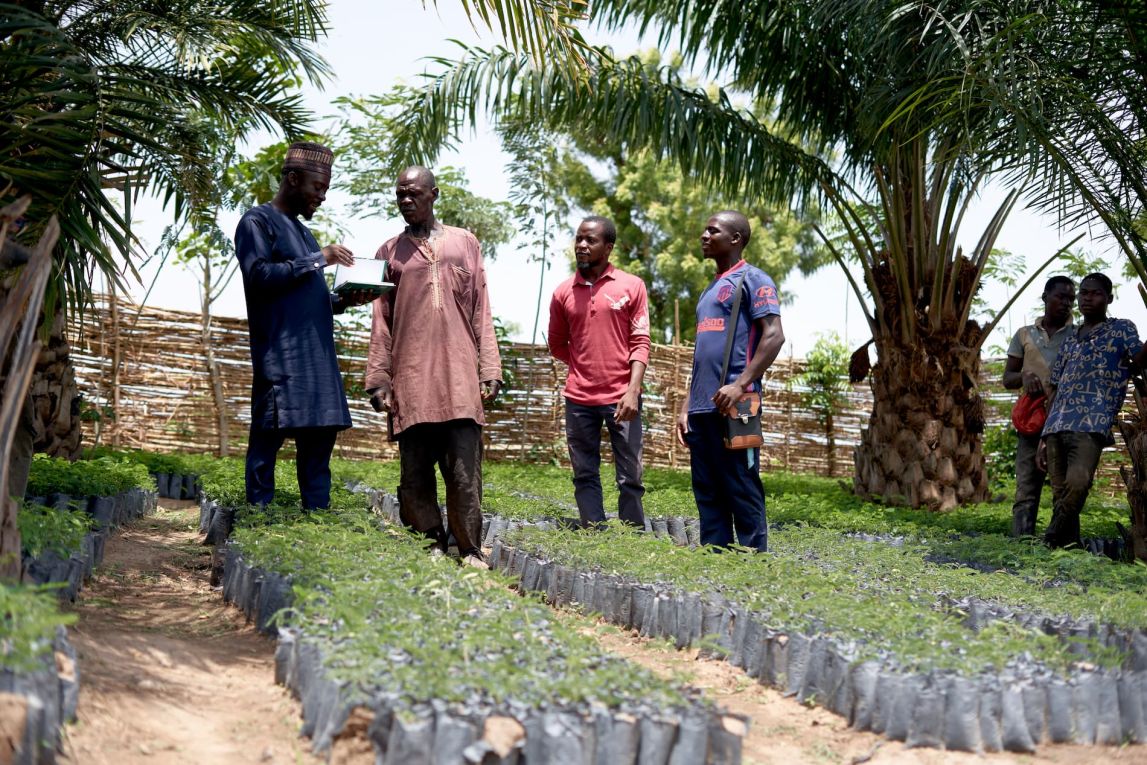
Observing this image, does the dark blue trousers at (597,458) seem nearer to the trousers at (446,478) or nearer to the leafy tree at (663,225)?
the trousers at (446,478)

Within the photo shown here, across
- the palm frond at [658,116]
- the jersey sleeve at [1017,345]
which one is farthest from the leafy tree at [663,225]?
the jersey sleeve at [1017,345]

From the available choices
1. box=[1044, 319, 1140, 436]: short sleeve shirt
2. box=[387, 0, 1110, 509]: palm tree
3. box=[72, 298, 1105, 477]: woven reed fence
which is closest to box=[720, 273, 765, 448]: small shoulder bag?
box=[1044, 319, 1140, 436]: short sleeve shirt

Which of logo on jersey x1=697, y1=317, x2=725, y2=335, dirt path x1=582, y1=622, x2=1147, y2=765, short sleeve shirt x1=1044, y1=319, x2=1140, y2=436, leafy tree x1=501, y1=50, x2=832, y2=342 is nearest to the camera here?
dirt path x1=582, y1=622, x2=1147, y2=765

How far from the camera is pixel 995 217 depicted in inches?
401

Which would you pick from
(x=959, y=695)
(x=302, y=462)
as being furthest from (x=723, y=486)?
(x=959, y=695)

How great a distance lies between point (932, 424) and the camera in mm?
10297

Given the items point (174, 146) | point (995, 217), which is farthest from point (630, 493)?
point (995, 217)

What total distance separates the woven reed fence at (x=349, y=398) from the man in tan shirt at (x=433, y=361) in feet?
22.7

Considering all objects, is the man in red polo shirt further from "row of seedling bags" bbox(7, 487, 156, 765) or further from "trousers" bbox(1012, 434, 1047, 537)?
"row of seedling bags" bbox(7, 487, 156, 765)

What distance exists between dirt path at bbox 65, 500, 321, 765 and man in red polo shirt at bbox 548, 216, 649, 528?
7.15ft

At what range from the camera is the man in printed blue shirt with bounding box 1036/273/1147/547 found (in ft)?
20.9

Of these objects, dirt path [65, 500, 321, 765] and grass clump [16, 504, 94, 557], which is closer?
dirt path [65, 500, 321, 765]

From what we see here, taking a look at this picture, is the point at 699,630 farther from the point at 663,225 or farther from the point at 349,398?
the point at 663,225

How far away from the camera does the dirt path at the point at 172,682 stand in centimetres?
284
